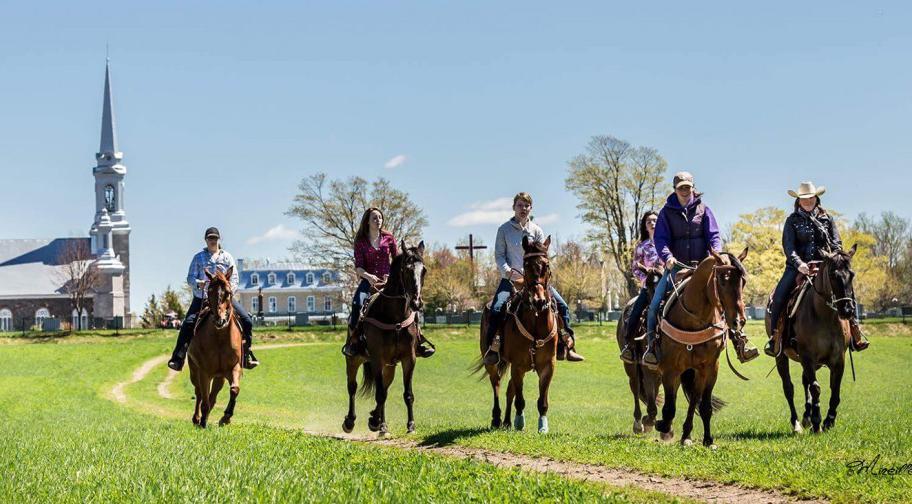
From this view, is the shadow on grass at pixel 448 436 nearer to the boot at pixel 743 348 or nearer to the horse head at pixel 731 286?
the boot at pixel 743 348

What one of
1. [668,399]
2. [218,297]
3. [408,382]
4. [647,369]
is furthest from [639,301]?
[218,297]

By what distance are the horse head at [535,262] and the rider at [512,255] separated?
104 cm

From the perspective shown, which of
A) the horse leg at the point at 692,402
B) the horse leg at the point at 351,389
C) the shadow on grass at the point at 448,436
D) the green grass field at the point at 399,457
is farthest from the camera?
the horse leg at the point at 351,389

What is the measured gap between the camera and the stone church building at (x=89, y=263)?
411ft

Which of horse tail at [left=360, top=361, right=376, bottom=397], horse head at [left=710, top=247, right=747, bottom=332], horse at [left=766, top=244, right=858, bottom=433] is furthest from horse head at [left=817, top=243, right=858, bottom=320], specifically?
horse tail at [left=360, top=361, right=376, bottom=397]

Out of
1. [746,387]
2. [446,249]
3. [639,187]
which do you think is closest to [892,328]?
[639,187]

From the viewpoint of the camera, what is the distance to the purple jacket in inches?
579

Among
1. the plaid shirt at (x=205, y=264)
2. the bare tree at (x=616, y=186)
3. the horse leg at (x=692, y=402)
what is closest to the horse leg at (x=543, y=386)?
the horse leg at (x=692, y=402)

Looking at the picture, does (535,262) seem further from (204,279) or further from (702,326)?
(204,279)

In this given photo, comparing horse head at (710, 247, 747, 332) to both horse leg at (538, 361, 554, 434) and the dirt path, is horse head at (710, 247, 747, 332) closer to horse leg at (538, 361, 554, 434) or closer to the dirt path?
the dirt path

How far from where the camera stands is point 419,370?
4625 centimetres

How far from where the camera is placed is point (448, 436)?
15953 mm

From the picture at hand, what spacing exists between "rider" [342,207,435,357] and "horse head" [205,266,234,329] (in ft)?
6.61

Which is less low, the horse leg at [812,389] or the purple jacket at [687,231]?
the purple jacket at [687,231]
